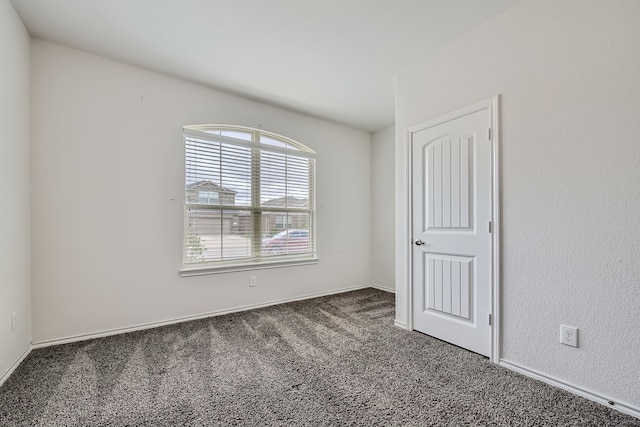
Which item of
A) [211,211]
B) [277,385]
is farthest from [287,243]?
[277,385]

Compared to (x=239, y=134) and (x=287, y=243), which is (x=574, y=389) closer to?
(x=287, y=243)

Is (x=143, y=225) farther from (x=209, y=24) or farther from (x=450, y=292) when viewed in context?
(x=450, y=292)

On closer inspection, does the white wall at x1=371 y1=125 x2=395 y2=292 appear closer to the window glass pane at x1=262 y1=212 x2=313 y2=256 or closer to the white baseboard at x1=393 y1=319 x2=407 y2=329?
the window glass pane at x1=262 y1=212 x2=313 y2=256

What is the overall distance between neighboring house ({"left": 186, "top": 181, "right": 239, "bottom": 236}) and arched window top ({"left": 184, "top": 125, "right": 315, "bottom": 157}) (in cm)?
60

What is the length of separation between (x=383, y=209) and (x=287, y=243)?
1.64 m

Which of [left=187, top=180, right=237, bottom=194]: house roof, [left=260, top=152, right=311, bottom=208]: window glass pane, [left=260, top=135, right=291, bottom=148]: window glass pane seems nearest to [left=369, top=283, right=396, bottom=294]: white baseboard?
[left=260, top=152, right=311, bottom=208]: window glass pane

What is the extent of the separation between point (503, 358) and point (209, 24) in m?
3.32

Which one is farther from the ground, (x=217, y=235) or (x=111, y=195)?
(x=111, y=195)

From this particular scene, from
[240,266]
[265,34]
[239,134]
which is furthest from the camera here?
[239,134]

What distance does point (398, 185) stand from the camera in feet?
9.42

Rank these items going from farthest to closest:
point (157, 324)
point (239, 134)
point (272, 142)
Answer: point (272, 142) → point (239, 134) → point (157, 324)

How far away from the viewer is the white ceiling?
1975 mm

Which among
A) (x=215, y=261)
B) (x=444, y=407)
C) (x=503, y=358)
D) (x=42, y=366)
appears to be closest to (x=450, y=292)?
(x=503, y=358)

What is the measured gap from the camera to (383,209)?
4.40 m
